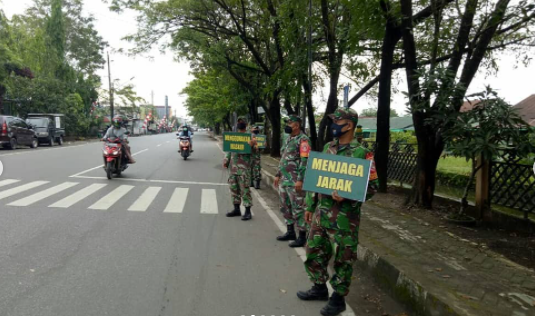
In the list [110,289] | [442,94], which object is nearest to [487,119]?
[442,94]

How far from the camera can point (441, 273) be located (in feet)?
12.6

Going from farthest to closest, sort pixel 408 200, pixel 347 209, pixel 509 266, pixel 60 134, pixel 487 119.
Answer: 1. pixel 60 134
2. pixel 408 200
3. pixel 487 119
4. pixel 509 266
5. pixel 347 209

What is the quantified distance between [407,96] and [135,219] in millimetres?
5198

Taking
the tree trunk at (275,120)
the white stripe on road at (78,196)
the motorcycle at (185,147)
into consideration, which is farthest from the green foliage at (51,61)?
the white stripe on road at (78,196)

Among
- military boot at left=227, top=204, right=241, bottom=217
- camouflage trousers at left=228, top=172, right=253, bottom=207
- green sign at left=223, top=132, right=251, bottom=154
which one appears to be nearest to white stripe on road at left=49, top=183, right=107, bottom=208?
military boot at left=227, top=204, right=241, bottom=217

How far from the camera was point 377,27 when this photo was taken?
741 centimetres

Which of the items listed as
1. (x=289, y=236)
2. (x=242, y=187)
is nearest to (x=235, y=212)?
(x=242, y=187)

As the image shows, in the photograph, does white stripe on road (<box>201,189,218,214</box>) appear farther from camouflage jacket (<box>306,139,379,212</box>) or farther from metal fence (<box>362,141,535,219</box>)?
camouflage jacket (<box>306,139,379,212</box>)

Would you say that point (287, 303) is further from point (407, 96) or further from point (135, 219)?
point (407, 96)

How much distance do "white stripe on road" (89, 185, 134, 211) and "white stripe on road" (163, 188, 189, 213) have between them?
1.10 metres

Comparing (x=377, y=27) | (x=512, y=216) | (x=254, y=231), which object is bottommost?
(x=254, y=231)

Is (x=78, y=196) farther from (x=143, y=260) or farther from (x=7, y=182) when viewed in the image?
(x=143, y=260)

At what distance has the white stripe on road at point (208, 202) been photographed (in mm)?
7188

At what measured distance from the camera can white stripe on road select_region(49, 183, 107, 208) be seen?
22.9ft
